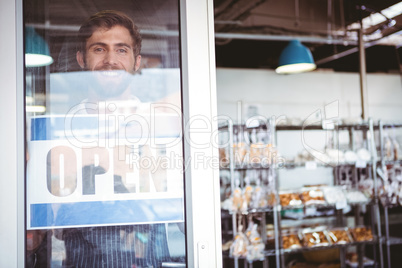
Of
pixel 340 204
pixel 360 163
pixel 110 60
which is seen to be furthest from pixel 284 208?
pixel 110 60

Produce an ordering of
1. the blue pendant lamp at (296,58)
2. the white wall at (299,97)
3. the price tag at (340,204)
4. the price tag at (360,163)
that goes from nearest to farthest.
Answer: the price tag at (340,204), the price tag at (360,163), the blue pendant lamp at (296,58), the white wall at (299,97)

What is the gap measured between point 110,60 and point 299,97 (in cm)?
554

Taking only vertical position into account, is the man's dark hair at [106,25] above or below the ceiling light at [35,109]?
above

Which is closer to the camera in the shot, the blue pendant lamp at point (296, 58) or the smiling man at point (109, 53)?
the smiling man at point (109, 53)

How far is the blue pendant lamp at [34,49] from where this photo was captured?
1548 mm

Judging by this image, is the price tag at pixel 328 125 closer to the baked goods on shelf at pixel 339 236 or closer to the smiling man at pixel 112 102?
the baked goods on shelf at pixel 339 236

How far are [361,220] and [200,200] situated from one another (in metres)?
4.70

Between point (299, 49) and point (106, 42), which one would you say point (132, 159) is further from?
point (299, 49)

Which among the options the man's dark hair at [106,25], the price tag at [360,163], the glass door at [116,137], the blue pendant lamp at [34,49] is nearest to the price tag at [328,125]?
the price tag at [360,163]

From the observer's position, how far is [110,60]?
63.5 inches

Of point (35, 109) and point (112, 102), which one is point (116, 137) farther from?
point (35, 109)

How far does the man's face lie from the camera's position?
1.59 metres

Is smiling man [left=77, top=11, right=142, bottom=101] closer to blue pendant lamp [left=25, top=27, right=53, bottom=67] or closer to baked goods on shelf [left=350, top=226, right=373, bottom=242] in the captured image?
blue pendant lamp [left=25, top=27, right=53, bottom=67]

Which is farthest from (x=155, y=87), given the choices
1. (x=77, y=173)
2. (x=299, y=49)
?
(x=299, y=49)
